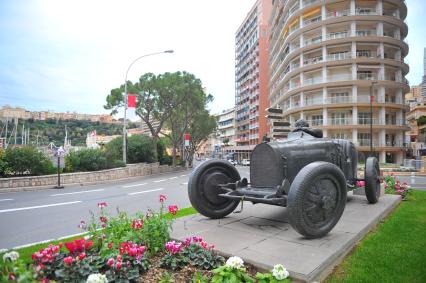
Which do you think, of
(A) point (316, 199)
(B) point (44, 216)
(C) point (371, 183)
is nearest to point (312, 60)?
(C) point (371, 183)

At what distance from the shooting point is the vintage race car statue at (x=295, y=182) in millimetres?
4160

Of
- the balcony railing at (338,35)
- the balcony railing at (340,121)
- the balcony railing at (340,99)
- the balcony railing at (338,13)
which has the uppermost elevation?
the balcony railing at (338,13)

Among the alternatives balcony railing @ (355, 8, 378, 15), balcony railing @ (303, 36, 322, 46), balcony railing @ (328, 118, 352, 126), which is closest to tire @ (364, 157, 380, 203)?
balcony railing @ (328, 118, 352, 126)

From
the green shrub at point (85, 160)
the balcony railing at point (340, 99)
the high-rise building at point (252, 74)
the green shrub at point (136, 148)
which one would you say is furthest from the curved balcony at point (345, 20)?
the green shrub at point (85, 160)

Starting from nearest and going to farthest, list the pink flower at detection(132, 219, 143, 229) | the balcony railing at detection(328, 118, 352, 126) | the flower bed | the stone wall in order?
1. the flower bed
2. the pink flower at detection(132, 219, 143, 229)
3. the stone wall
4. the balcony railing at detection(328, 118, 352, 126)

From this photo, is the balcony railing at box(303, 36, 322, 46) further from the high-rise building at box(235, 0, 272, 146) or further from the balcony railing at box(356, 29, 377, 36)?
the high-rise building at box(235, 0, 272, 146)

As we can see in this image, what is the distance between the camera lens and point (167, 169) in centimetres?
3416

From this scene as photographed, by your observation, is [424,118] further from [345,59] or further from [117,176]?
[117,176]

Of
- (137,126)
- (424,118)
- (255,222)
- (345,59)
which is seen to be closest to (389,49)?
(345,59)

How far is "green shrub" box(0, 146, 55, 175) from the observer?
15.8 metres

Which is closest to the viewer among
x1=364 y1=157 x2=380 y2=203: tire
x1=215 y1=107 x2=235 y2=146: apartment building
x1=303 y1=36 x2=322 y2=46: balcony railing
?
x1=364 y1=157 x2=380 y2=203: tire

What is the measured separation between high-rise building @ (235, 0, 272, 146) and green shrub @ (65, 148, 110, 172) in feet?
151

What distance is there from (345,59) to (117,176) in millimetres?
33249

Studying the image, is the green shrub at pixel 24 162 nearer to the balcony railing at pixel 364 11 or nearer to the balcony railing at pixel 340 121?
the balcony railing at pixel 340 121
